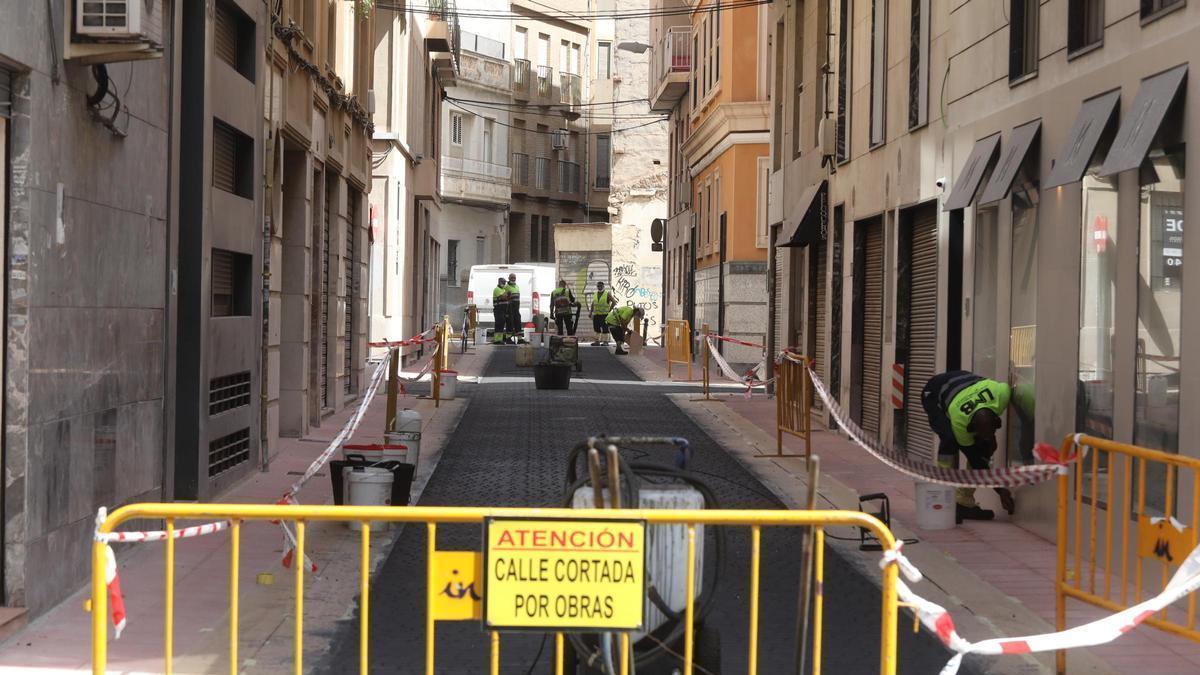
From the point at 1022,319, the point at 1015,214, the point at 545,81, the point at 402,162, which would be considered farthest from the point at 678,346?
the point at 545,81

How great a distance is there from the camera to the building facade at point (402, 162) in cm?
3050

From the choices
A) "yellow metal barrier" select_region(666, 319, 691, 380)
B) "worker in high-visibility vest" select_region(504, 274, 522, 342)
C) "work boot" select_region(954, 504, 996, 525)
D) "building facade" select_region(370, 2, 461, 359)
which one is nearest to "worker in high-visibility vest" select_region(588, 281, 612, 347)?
"worker in high-visibility vest" select_region(504, 274, 522, 342)

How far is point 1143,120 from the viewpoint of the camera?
9664 mm

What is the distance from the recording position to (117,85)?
31.5 ft

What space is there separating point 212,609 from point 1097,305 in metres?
5.80

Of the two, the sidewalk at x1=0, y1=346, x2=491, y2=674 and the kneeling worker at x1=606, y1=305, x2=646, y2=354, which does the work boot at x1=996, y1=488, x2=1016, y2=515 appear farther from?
the kneeling worker at x1=606, y1=305, x2=646, y2=354

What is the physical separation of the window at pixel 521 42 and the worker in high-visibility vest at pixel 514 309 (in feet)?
77.5

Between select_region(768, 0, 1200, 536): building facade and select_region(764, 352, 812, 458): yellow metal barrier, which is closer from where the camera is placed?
select_region(768, 0, 1200, 536): building facade

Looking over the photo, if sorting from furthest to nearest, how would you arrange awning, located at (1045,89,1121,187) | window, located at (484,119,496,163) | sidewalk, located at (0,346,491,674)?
window, located at (484,119,496,163), awning, located at (1045,89,1121,187), sidewalk, located at (0,346,491,674)

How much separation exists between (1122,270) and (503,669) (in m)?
4.93

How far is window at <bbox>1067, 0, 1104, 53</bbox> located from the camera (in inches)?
452

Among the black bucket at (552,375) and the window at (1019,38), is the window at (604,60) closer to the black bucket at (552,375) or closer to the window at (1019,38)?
the black bucket at (552,375)

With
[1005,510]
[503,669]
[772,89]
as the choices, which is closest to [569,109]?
[772,89]

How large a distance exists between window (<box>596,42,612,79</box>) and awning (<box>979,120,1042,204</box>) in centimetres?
6172
